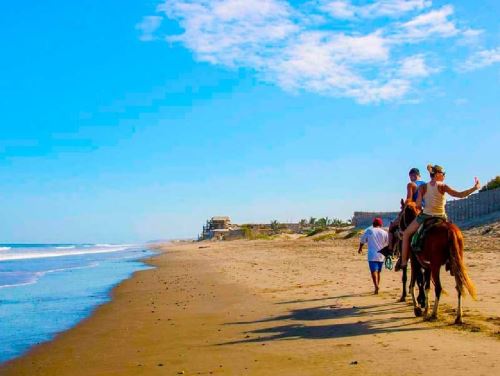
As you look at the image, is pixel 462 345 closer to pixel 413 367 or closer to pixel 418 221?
pixel 413 367

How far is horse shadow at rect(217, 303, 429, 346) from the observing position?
8.43 m

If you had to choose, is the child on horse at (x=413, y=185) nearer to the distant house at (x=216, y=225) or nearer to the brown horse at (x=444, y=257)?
the brown horse at (x=444, y=257)

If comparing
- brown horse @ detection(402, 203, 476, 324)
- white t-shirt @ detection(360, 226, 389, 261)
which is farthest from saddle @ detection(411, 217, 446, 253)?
white t-shirt @ detection(360, 226, 389, 261)

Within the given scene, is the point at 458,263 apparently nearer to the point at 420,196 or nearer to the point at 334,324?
the point at 420,196

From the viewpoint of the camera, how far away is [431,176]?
9.74 m

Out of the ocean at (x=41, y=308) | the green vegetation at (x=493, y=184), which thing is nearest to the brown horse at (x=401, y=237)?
the ocean at (x=41, y=308)

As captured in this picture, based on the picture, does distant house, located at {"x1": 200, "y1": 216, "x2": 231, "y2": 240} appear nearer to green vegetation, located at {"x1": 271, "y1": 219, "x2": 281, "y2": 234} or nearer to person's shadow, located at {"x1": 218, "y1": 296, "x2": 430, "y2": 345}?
green vegetation, located at {"x1": 271, "y1": 219, "x2": 281, "y2": 234}

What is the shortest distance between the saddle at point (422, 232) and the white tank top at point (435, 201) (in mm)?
Answer: 167

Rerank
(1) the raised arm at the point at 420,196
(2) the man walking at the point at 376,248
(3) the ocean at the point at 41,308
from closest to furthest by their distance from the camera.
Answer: (3) the ocean at the point at 41,308, (1) the raised arm at the point at 420,196, (2) the man walking at the point at 376,248

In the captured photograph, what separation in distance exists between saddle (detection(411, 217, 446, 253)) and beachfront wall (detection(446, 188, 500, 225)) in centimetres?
2499

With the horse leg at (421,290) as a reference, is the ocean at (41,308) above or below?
below

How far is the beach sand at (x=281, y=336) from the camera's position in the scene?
662 cm

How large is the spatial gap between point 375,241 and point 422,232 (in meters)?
3.56

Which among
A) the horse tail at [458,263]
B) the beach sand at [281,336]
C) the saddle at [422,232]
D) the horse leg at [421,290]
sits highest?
the saddle at [422,232]
